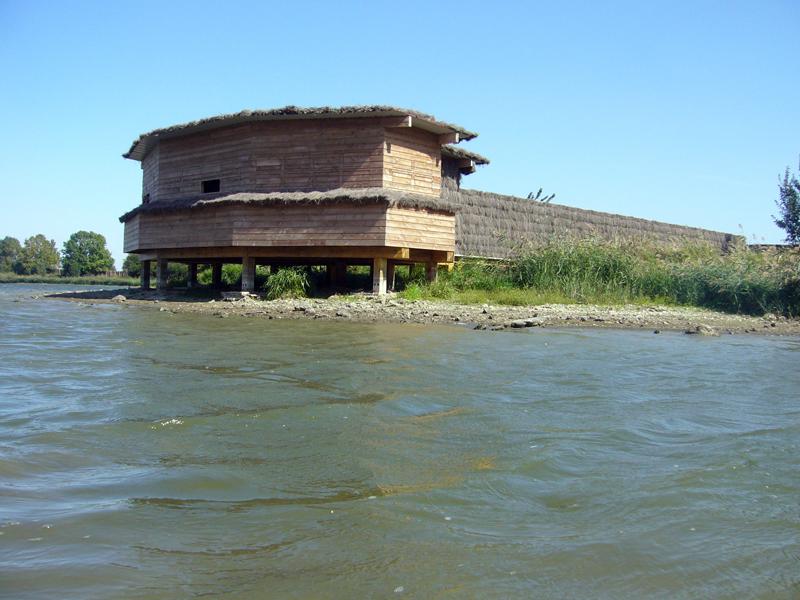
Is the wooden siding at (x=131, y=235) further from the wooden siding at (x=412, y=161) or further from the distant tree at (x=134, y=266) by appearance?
the distant tree at (x=134, y=266)

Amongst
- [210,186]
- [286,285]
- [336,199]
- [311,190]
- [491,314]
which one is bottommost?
[491,314]

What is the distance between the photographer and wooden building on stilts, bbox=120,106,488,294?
47.5 ft

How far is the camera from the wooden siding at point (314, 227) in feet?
46.8

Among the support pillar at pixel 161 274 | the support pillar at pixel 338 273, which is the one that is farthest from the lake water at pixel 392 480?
the support pillar at pixel 161 274

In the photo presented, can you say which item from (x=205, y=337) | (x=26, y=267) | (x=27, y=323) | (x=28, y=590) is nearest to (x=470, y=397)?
(x=28, y=590)

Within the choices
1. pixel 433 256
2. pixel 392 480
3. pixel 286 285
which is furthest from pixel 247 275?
pixel 392 480

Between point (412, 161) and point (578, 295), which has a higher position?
point (412, 161)

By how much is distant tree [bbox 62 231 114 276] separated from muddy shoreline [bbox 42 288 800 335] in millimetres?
43858

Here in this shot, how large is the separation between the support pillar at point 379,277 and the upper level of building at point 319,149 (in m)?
1.74

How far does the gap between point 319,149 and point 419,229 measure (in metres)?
2.98

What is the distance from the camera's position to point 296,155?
50.5 ft

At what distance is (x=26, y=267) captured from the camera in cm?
6050

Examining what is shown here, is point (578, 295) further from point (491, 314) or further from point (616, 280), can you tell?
point (491, 314)

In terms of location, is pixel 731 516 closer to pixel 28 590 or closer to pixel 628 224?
pixel 28 590
